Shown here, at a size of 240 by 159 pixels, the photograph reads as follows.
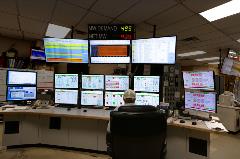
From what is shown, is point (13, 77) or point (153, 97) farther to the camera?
point (13, 77)

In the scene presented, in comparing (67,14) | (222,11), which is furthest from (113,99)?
(222,11)

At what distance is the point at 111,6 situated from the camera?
3.38 meters

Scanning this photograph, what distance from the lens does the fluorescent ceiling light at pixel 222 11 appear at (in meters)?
3.32

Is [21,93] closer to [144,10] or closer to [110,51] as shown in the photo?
[110,51]

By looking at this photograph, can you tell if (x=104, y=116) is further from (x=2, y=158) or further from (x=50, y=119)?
(x=2, y=158)

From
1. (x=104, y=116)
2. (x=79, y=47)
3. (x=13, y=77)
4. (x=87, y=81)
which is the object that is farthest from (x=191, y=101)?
(x=13, y=77)

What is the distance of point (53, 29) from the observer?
16.3 feet

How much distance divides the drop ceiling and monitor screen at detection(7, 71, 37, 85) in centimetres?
121

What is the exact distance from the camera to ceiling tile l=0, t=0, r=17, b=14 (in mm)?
3419

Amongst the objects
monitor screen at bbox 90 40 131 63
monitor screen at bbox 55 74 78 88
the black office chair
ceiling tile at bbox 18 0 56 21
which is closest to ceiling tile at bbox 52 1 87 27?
ceiling tile at bbox 18 0 56 21

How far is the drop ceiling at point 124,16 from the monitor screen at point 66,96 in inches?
58.8

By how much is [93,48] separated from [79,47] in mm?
267

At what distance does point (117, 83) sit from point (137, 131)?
70.3 inches

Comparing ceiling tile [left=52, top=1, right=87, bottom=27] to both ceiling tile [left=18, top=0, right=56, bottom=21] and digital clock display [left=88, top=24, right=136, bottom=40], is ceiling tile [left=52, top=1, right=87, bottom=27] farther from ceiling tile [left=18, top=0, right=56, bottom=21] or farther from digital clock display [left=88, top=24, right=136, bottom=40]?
digital clock display [left=88, top=24, right=136, bottom=40]
